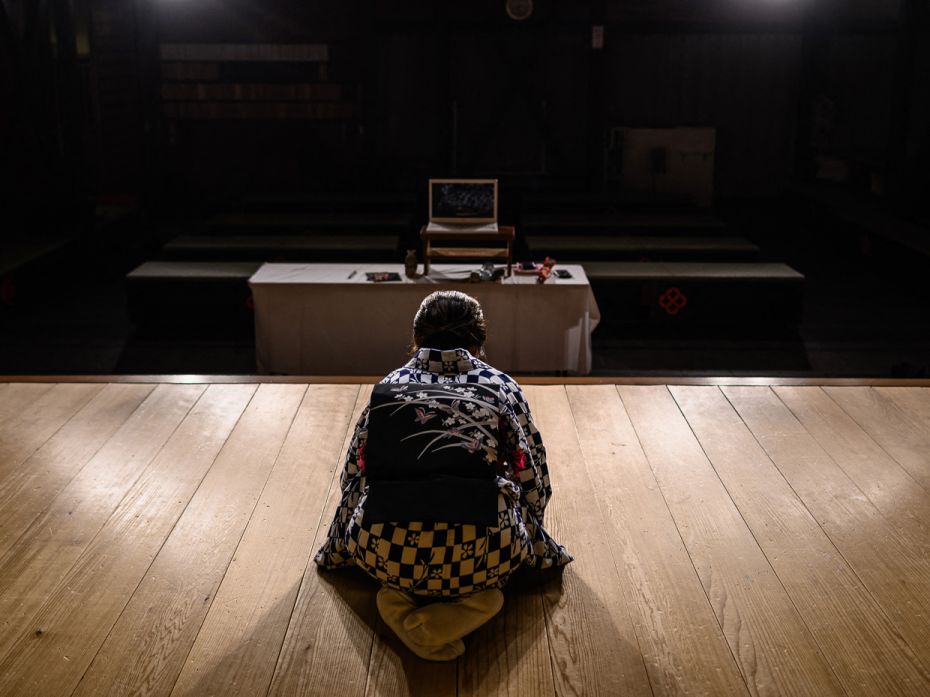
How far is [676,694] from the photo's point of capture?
2.30 meters

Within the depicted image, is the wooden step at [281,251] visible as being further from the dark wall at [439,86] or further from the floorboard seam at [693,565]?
the floorboard seam at [693,565]

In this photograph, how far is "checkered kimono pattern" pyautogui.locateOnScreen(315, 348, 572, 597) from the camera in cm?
235

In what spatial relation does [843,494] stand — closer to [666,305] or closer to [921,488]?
[921,488]

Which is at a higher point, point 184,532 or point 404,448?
point 404,448

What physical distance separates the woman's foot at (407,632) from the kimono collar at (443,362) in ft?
1.86

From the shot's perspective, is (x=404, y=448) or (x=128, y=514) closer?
(x=404, y=448)

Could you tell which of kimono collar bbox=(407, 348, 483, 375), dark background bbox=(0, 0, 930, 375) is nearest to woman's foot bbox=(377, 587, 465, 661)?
kimono collar bbox=(407, 348, 483, 375)

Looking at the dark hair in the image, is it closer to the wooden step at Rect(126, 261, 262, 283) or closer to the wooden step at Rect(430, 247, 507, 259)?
the wooden step at Rect(430, 247, 507, 259)

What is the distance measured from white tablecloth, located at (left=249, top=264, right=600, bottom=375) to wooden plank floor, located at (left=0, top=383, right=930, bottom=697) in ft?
2.83

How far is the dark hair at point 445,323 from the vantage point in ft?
8.41

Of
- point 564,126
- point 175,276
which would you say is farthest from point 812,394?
point 564,126

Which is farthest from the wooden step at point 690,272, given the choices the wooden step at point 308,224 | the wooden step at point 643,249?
the wooden step at point 308,224

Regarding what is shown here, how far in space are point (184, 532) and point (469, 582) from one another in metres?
1.07

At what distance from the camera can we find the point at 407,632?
243cm
